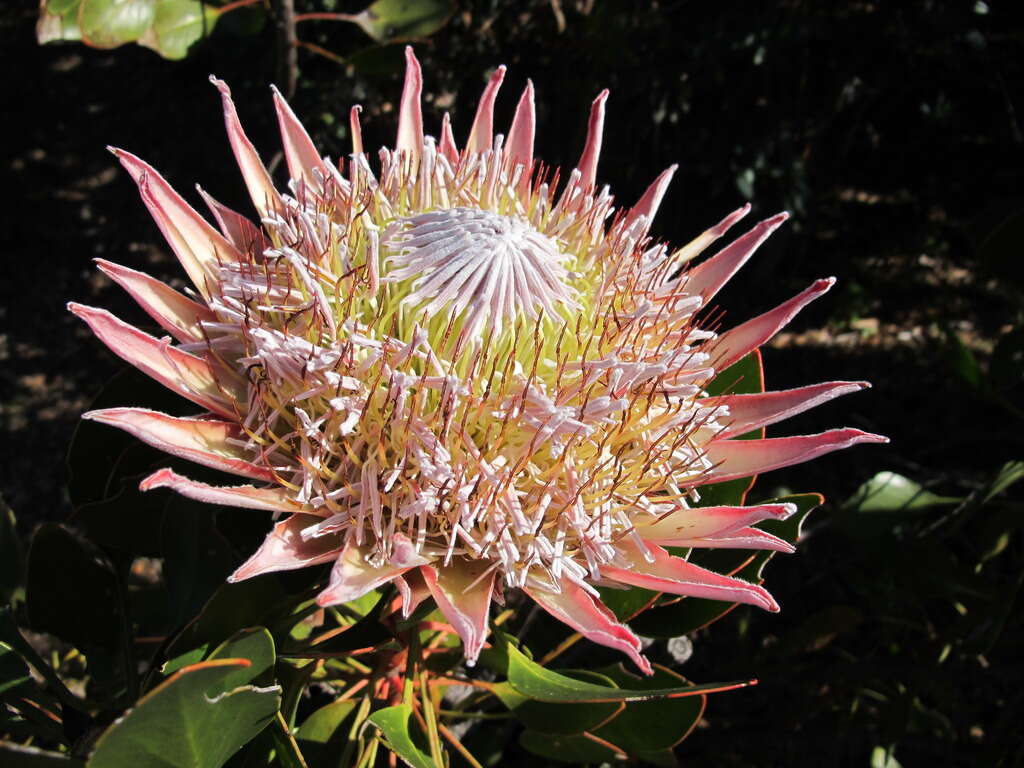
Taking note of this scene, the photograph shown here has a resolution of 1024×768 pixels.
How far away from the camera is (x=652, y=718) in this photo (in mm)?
1304

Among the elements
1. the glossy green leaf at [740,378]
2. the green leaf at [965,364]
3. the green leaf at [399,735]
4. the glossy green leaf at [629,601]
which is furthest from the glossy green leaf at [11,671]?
the green leaf at [965,364]

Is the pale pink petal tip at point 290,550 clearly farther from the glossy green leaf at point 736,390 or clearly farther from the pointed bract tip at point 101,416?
the glossy green leaf at point 736,390

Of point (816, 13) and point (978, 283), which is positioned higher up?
point (816, 13)

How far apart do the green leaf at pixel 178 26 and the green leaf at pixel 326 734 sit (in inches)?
52.9

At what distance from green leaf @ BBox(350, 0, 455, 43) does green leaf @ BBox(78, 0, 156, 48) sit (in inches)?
18.9

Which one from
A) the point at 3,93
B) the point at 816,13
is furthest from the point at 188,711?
the point at 3,93

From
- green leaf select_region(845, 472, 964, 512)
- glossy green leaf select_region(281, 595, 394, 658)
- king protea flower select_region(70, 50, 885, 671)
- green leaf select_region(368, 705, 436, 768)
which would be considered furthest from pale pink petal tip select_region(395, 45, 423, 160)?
green leaf select_region(845, 472, 964, 512)

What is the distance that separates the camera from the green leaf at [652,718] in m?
1.25

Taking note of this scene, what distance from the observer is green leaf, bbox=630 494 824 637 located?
121cm

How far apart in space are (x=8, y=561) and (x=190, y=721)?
924mm

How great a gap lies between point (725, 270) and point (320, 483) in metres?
0.66

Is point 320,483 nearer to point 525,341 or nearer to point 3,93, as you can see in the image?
point 525,341

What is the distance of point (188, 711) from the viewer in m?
0.79

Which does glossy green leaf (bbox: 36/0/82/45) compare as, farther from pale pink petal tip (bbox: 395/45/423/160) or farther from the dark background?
pale pink petal tip (bbox: 395/45/423/160)
